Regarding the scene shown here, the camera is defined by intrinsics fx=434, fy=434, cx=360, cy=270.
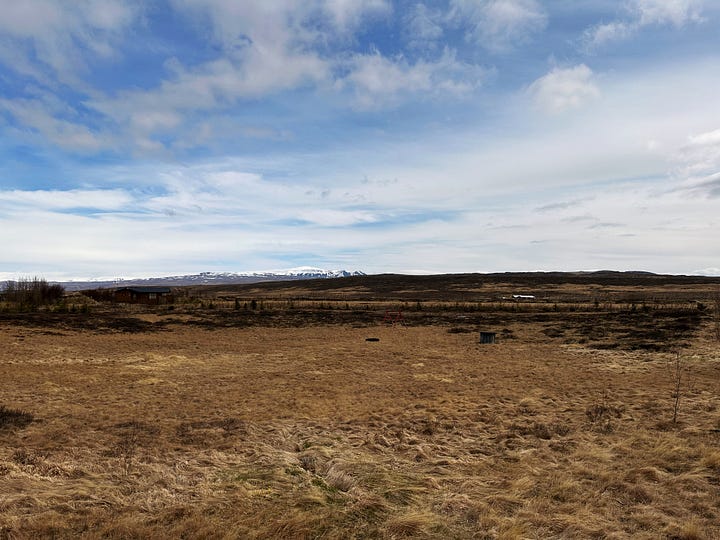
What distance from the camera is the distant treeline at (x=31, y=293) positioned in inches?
1694

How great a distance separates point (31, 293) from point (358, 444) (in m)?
48.6

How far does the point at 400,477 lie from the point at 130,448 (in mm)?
5064

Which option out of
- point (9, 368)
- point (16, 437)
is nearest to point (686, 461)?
point (16, 437)

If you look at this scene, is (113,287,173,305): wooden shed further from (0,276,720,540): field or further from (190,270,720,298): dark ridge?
(190,270,720,298): dark ridge

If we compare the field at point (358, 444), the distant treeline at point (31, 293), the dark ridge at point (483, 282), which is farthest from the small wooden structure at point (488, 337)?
the dark ridge at point (483, 282)

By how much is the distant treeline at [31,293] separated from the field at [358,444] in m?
28.4

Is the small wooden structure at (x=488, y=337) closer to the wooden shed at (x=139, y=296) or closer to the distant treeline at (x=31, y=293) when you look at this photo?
the distant treeline at (x=31, y=293)

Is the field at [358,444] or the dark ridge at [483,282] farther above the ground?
the dark ridge at [483,282]

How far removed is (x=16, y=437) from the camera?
860cm

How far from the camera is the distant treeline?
43.0m

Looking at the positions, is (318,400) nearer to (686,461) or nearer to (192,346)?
(686,461)

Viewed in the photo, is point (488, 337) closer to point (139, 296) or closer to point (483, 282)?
point (139, 296)

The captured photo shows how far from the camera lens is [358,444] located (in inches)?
337

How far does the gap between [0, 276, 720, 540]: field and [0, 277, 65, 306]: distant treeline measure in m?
28.4
